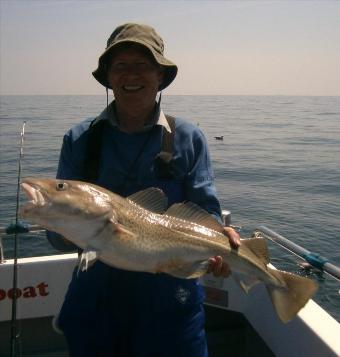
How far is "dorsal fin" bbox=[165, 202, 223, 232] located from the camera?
10.7 ft

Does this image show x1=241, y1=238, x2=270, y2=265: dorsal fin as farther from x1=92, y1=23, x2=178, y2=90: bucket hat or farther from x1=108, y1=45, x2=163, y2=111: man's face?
x1=92, y1=23, x2=178, y2=90: bucket hat

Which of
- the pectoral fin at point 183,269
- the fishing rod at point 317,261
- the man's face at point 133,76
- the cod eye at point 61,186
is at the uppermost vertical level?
the man's face at point 133,76

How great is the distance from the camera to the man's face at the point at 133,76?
340cm

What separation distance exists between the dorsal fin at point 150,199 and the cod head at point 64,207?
0.93 ft

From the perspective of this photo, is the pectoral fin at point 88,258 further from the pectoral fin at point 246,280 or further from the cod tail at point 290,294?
the cod tail at point 290,294

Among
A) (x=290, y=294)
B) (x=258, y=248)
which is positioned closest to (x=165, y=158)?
(x=258, y=248)

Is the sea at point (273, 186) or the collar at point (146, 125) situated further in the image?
the sea at point (273, 186)

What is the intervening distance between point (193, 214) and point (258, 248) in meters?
0.61

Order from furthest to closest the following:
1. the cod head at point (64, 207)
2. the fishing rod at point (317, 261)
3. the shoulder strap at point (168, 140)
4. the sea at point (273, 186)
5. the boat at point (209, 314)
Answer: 1. the sea at point (273, 186)
2. the boat at point (209, 314)
3. the fishing rod at point (317, 261)
4. the shoulder strap at point (168, 140)
5. the cod head at point (64, 207)

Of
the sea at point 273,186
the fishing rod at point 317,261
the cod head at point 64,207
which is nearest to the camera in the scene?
the cod head at point 64,207

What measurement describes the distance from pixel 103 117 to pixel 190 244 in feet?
4.10

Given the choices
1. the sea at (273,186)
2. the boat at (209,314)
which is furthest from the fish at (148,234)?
the sea at (273,186)

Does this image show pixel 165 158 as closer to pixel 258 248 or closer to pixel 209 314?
pixel 258 248

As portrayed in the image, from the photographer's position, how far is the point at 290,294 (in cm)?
337
